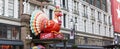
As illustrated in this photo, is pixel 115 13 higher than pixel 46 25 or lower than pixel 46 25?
higher

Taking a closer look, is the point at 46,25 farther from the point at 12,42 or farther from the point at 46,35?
the point at 12,42

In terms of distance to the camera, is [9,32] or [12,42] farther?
[9,32]

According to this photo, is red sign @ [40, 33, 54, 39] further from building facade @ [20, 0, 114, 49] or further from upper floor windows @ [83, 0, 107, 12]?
upper floor windows @ [83, 0, 107, 12]

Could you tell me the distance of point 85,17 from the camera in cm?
6066

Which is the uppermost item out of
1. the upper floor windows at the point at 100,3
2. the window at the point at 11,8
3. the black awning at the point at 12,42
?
the upper floor windows at the point at 100,3

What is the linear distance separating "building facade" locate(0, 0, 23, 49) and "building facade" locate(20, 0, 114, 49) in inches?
34.0

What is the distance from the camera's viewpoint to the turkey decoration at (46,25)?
33.2 meters

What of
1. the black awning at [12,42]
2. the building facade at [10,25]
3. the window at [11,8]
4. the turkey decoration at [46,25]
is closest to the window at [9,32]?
the building facade at [10,25]

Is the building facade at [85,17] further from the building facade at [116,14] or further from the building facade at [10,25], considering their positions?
the building facade at [116,14]

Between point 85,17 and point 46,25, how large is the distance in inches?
1079

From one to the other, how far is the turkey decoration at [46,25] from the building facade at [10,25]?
2.77 metres

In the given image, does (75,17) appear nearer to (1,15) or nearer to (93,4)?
(93,4)

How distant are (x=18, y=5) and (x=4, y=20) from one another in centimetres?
371

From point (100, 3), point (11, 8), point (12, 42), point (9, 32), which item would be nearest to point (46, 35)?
point (12, 42)
